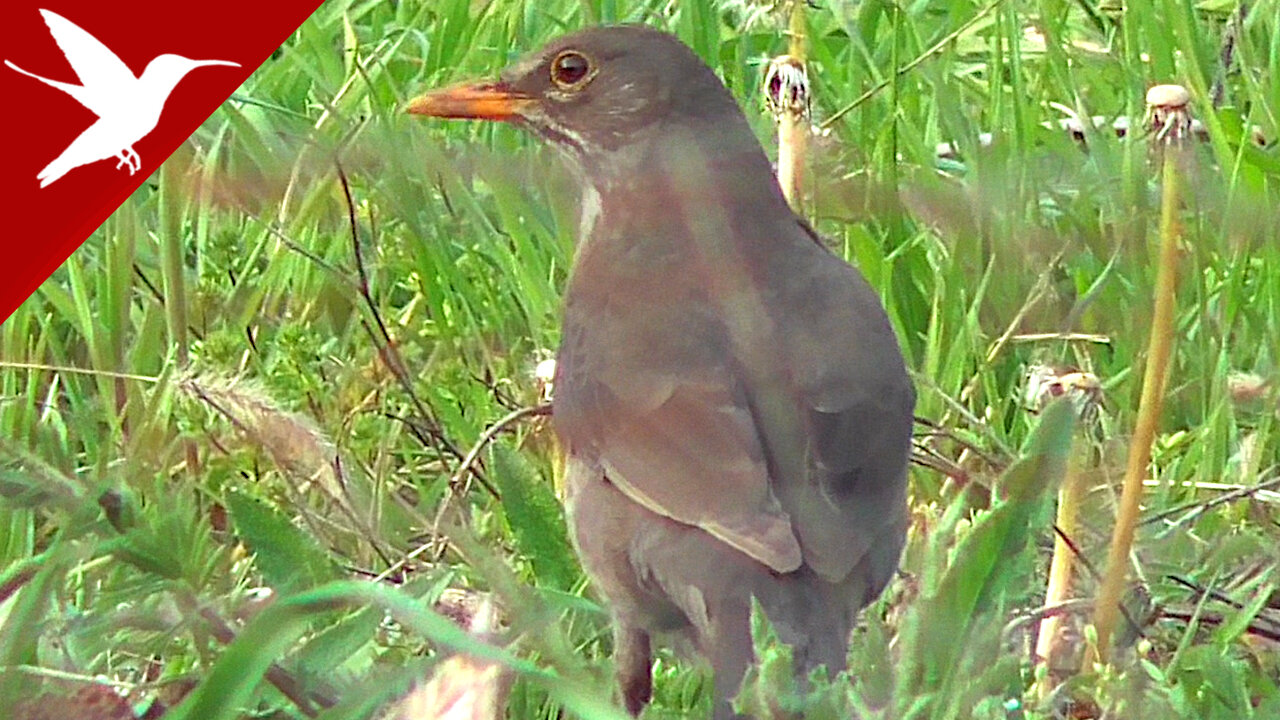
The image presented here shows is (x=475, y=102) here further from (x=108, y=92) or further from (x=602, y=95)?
(x=108, y=92)

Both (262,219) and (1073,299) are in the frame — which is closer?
(262,219)

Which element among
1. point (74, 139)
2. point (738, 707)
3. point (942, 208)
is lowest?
point (738, 707)

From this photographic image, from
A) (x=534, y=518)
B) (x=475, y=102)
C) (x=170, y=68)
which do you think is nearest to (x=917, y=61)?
(x=475, y=102)

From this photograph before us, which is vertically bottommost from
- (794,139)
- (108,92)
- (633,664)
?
(633,664)

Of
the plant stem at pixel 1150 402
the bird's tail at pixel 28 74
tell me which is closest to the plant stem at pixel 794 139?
the plant stem at pixel 1150 402

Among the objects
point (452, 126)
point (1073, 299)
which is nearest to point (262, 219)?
point (452, 126)

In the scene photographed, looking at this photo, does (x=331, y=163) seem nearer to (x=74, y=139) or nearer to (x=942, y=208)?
(x=74, y=139)
